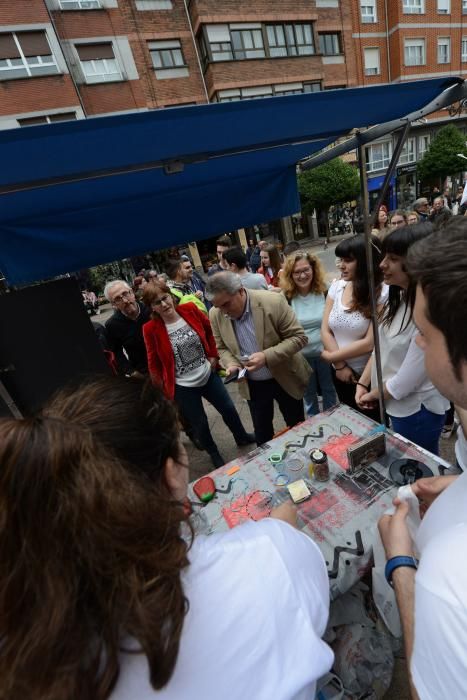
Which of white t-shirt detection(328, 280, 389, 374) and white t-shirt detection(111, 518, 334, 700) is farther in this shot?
white t-shirt detection(328, 280, 389, 374)

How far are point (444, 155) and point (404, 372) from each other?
2488 centimetres

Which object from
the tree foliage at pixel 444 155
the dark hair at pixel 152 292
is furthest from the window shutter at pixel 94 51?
the tree foliage at pixel 444 155

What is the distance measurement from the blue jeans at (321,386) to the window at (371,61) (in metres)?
25.9

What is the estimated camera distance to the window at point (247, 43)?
16.2 meters

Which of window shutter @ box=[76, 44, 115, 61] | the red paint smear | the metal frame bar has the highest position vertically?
window shutter @ box=[76, 44, 115, 61]

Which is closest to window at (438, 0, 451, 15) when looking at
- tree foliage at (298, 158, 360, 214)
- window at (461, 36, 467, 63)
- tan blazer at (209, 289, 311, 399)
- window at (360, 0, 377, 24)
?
window at (461, 36, 467, 63)

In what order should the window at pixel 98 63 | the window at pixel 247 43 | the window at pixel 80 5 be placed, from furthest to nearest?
the window at pixel 247 43, the window at pixel 98 63, the window at pixel 80 5

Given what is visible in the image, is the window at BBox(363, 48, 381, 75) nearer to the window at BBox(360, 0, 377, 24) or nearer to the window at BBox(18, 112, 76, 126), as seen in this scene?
the window at BBox(360, 0, 377, 24)

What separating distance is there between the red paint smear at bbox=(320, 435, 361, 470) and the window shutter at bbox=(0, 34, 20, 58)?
19584mm

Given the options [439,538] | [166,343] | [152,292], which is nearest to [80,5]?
[152,292]

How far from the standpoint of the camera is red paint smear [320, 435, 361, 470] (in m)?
1.69

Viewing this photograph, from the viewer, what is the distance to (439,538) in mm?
704

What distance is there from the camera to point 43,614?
0.51 metres

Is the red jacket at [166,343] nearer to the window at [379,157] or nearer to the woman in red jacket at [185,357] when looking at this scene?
the woman in red jacket at [185,357]
